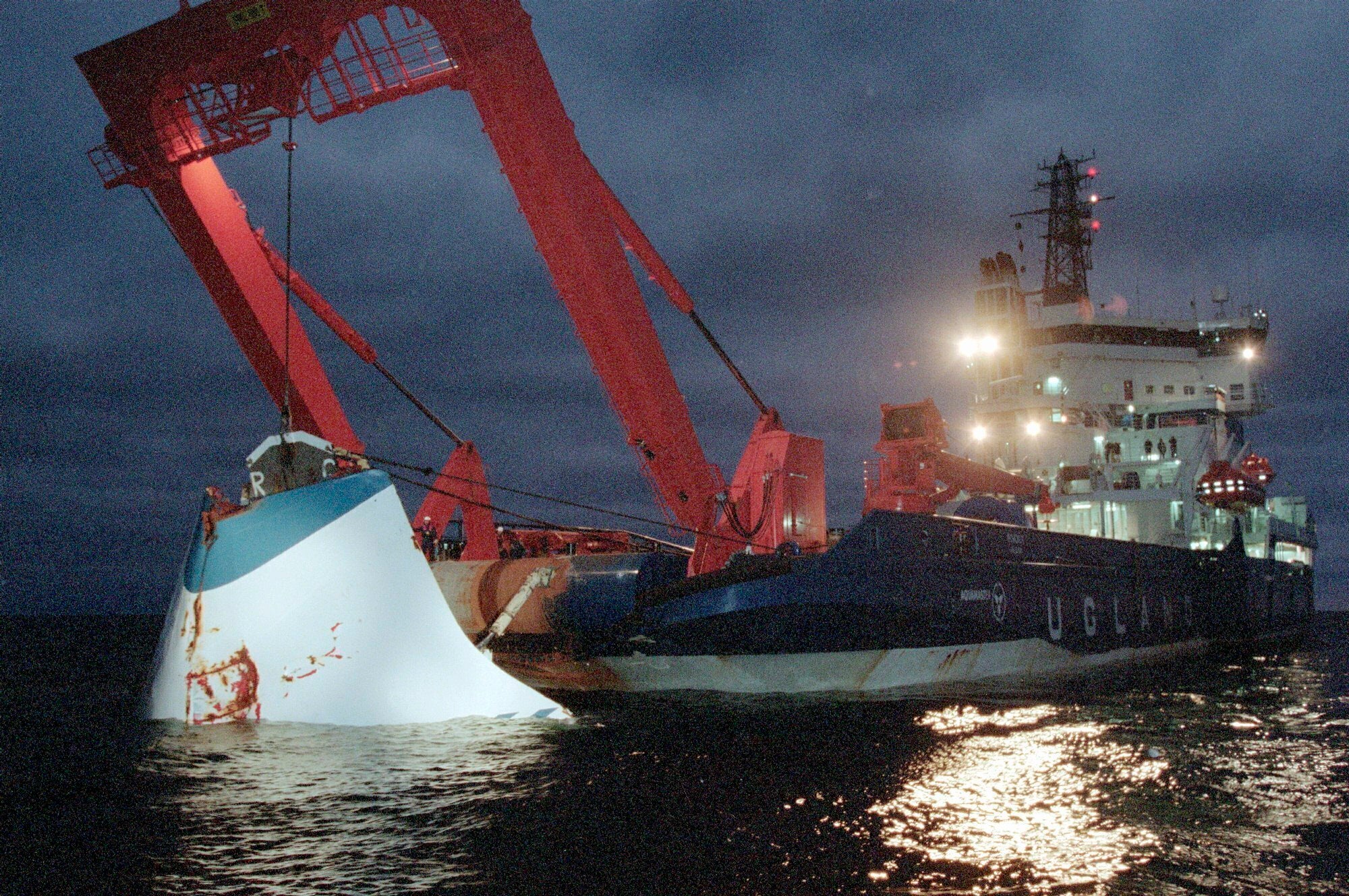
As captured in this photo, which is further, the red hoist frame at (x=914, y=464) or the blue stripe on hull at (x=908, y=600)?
the red hoist frame at (x=914, y=464)

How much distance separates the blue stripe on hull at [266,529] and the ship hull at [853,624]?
4798mm

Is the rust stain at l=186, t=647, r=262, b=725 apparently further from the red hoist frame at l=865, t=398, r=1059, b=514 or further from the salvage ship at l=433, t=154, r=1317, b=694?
the red hoist frame at l=865, t=398, r=1059, b=514

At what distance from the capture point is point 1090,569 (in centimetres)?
1703

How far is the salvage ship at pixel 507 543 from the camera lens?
8461 mm

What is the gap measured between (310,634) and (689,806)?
3763 mm

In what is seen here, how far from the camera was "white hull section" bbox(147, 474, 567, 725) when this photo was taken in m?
8.30

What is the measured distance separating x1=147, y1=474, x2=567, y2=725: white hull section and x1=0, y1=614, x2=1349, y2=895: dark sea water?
0.26 m

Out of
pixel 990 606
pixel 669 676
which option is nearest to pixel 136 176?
pixel 669 676

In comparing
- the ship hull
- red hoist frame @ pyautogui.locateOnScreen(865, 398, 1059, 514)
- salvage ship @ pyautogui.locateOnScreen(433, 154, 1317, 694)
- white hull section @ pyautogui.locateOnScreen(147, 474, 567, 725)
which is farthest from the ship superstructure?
white hull section @ pyautogui.locateOnScreen(147, 474, 567, 725)

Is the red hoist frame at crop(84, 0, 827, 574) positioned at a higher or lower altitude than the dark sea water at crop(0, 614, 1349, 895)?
higher

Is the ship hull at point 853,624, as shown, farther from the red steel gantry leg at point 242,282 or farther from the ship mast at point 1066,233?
the ship mast at point 1066,233

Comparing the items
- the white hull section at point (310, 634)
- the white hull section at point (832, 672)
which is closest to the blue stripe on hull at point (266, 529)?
the white hull section at point (310, 634)

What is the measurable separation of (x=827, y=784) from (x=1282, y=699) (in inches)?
388

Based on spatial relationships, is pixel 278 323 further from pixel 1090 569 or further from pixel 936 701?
pixel 1090 569
